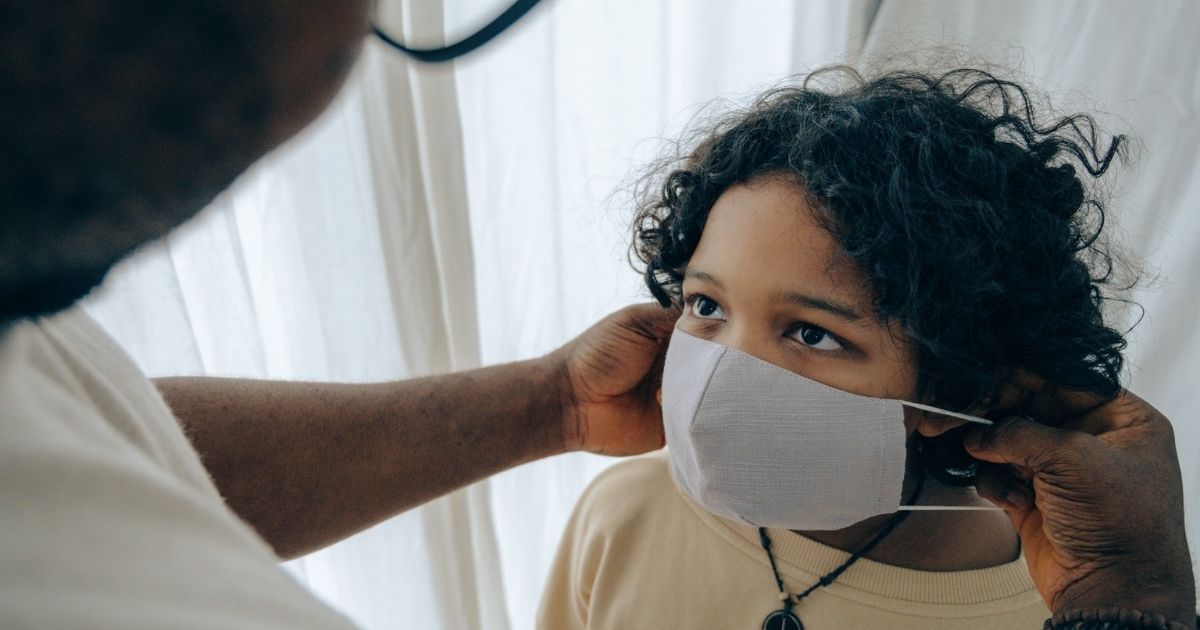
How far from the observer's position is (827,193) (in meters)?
0.90

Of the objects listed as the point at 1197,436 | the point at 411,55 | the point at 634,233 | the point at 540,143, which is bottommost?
the point at 1197,436

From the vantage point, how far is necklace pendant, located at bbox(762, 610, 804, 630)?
3.34ft

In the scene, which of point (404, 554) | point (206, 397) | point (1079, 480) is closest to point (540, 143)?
point (206, 397)

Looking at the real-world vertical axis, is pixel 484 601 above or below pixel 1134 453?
below

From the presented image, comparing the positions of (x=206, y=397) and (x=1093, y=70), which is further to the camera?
(x=1093, y=70)

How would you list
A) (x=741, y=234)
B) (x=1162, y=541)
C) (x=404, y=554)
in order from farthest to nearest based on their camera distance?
(x=404, y=554) < (x=741, y=234) < (x=1162, y=541)

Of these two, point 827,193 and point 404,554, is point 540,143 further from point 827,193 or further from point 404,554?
point 404,554

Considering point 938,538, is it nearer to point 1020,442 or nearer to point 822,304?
point 1020,442

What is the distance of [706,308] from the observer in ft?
3.29

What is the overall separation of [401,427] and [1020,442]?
0.85 metres

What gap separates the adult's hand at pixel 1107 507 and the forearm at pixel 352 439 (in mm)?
694

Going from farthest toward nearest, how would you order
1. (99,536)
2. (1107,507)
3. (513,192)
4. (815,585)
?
(513,192) → (815,585) → (1107,507) → (99,536)

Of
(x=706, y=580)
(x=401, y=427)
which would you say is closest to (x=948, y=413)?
(x=706, y=580)

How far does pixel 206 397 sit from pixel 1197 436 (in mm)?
1726
